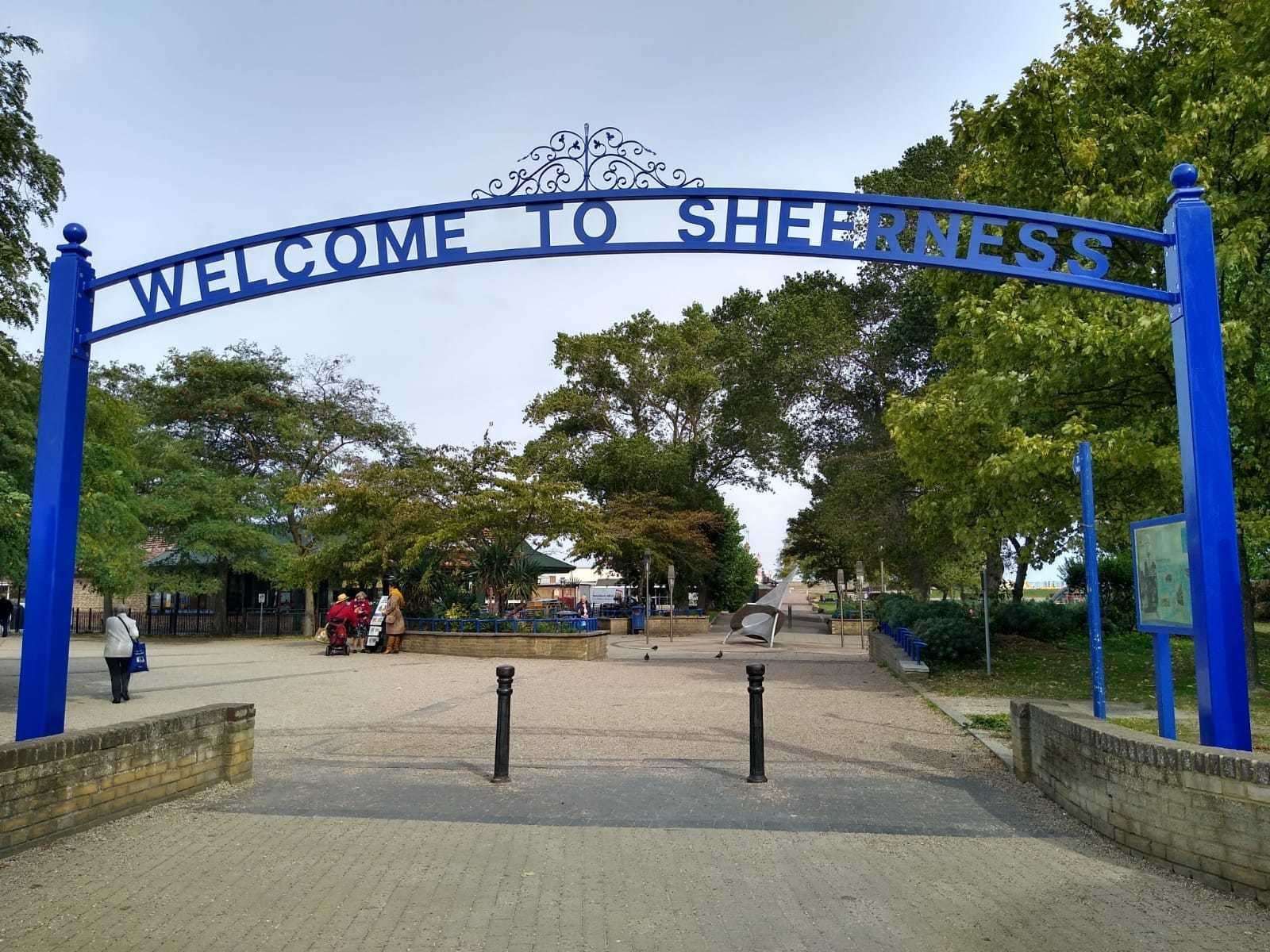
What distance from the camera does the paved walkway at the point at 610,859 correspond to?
443 cm

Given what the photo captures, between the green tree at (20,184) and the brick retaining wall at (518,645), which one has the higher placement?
the green tree at (20,184)

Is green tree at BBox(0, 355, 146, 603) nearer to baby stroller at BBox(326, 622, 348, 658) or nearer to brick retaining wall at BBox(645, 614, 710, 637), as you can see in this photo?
baby stroller at BBox(326, 622, 348, 658)

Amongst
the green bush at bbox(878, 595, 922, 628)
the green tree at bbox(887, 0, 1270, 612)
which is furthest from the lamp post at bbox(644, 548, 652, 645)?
the green tree at bbox(887, 0, 1270, 612)

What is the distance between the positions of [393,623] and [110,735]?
17741 mm

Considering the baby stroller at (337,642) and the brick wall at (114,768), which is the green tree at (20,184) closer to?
the brick wall at (114,768)

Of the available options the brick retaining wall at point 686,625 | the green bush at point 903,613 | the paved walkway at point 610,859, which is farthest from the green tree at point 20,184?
the brick retaining wall at point 686,625

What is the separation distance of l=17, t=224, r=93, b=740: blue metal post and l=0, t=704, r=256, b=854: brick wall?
0.45m

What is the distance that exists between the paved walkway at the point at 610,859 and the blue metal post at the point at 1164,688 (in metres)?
1.05

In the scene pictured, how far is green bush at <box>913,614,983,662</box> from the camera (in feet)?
57.9

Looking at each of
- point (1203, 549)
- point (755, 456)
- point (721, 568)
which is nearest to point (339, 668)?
point (1203, 549)

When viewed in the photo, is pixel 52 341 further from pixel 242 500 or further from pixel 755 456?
pixel 755 456

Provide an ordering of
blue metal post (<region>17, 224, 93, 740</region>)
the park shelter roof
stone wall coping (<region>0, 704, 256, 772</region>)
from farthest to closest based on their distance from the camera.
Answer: the park shelter roof → blue metal post (<region>17, 224, 93, 740</region>) → stone wall coping (<region>0, 704, 256, 772</region>)

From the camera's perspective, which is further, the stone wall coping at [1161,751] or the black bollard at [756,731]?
the black bollard at [756,731]

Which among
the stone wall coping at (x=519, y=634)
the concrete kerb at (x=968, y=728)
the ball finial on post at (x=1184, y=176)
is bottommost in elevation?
the concrete kerb at (x=968, y=728)
